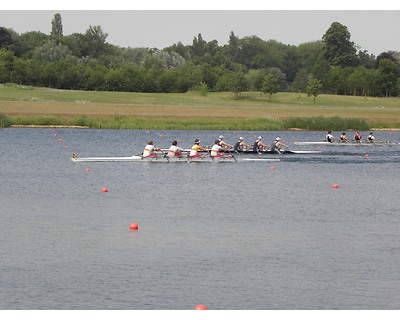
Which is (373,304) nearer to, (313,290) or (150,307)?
Result: (313,290)

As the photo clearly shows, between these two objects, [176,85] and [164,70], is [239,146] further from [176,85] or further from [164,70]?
[164,70]

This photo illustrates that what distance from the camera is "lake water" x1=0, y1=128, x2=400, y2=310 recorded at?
23.0 meters

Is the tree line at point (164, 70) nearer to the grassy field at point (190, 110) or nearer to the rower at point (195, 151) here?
the grassy field at point (190, 110)

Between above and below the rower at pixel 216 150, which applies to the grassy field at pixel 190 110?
below

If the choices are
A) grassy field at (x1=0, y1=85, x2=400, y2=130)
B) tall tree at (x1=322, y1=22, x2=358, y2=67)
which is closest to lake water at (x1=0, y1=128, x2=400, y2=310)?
grassy field at (x1=0, y1=85, x2=400, y2=130)

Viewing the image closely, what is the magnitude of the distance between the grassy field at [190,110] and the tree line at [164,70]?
451cm

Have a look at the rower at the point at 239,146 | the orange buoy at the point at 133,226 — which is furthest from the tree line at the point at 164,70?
the orange buoy at the point at 133,226

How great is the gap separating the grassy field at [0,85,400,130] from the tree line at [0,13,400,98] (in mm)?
4506

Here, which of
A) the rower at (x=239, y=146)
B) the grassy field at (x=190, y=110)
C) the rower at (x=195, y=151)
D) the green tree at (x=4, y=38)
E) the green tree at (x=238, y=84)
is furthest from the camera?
the green tree at (x=4, y=38)

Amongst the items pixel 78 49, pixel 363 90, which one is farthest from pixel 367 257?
pixel 78 49

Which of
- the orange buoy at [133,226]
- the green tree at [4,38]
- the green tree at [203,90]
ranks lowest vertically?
the green tree at [203,90]

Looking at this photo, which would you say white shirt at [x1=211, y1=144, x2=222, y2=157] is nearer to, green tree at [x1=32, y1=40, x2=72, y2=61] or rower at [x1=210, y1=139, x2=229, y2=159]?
rower at [x1=210, y1=139, x2=229, y2=159]

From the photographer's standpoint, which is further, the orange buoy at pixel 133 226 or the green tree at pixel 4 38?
the green tree at pixel 4 38

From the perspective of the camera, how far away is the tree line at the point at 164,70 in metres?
154
